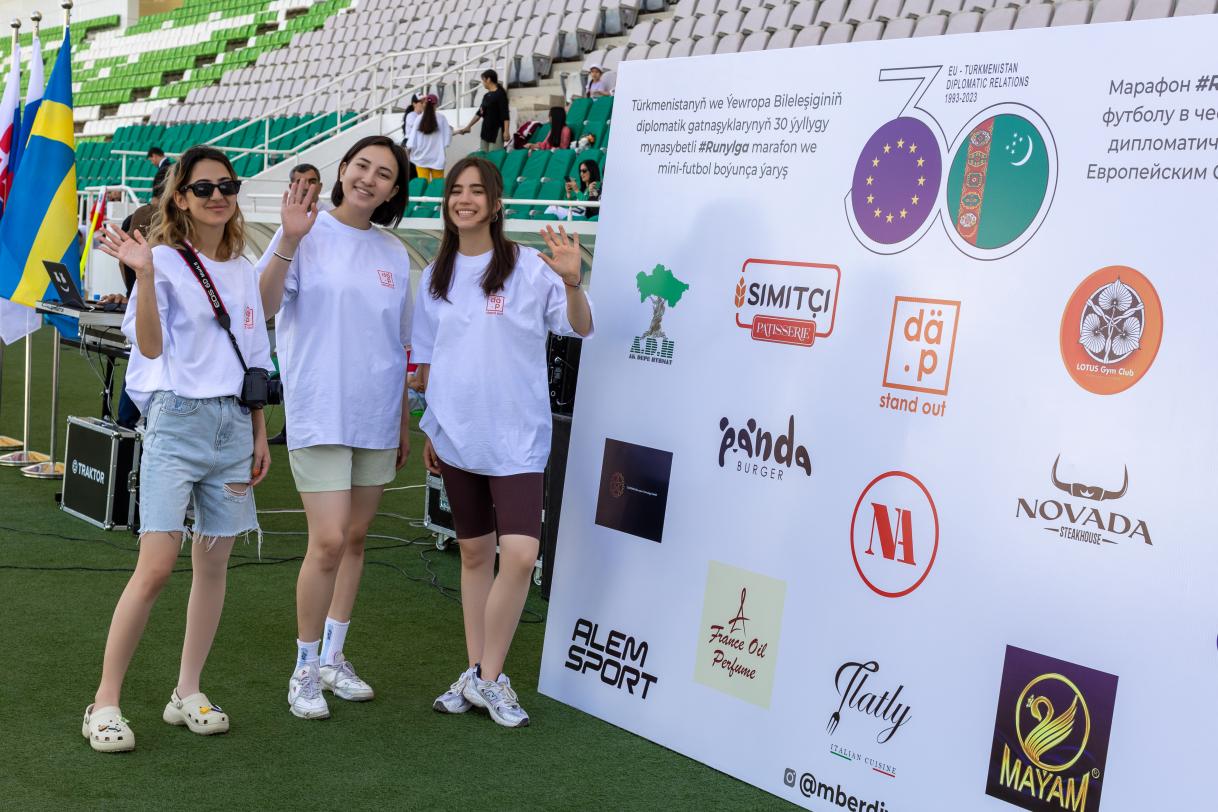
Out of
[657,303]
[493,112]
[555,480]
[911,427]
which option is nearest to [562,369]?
[555,480]

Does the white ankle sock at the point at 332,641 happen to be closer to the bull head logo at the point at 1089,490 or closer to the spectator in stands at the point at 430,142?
the bull head logo at the point at 1089,490

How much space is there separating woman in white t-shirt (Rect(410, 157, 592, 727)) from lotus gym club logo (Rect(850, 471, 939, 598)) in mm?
869

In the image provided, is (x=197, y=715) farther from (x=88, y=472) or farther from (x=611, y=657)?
(x=88, y=472)

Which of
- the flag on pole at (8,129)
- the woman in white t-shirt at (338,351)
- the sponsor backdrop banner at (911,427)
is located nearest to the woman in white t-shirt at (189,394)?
the woman in white t-shirt at (338,351)

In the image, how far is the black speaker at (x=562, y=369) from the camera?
470cm

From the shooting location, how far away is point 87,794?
8.75 feet

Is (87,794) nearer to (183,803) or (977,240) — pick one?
(183,803)

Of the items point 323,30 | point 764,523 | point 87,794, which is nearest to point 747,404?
point 764,523

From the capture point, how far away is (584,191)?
9.84 metres

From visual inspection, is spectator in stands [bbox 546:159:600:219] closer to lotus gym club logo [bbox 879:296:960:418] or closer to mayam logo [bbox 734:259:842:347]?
mayam logo [bbox 734:259:842:347]

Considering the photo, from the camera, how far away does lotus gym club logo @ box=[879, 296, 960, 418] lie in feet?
9.05

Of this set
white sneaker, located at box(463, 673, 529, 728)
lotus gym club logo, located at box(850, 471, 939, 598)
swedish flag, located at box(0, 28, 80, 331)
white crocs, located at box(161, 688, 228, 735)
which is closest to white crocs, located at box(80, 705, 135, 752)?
white crocs, located at box(161, 688, 228, 735)

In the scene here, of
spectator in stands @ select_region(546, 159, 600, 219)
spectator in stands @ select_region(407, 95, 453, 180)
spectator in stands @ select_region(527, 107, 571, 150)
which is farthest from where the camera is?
spectator in stands @ select_region(527, 107, 571, 150)

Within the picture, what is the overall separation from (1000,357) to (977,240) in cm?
27
